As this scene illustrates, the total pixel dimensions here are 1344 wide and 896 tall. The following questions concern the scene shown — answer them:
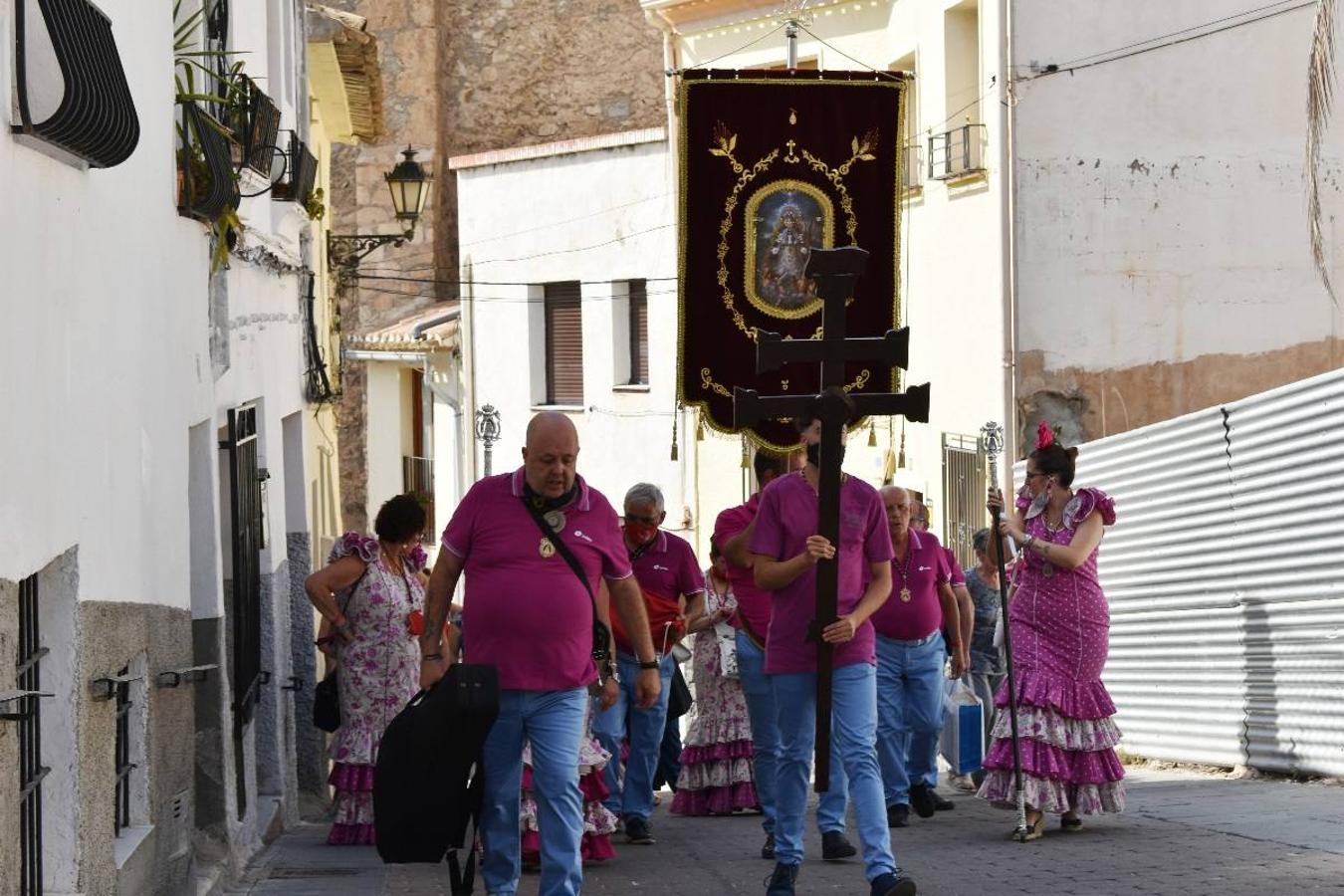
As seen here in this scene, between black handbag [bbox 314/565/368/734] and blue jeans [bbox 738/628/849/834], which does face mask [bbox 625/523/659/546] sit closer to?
blue jeans [bbox 738/628/849/834]

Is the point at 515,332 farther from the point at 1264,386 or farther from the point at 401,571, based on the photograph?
the point at 401,571

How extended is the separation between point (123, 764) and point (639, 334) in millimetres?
21683

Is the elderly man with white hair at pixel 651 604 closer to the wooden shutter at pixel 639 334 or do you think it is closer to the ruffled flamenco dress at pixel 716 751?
the ruffled flamenco dress at pixel 716 751

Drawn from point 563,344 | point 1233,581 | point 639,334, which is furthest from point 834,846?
point 563,344

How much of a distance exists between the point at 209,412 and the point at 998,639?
471 centimetres

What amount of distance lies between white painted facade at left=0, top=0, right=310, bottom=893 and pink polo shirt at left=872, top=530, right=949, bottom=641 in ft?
10.7

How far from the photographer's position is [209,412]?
10422 millimetres

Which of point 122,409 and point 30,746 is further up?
point 122,409

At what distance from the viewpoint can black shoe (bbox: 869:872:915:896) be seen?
811cm

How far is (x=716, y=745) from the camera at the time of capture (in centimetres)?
1278

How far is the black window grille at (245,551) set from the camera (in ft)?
37.3

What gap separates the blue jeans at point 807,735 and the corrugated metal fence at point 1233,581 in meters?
4.14

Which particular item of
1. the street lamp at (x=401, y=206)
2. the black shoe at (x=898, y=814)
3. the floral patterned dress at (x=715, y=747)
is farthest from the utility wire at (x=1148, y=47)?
the black shoe at (x=898, y=814)

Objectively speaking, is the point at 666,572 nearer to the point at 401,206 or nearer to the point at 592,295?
the point at 401,206
